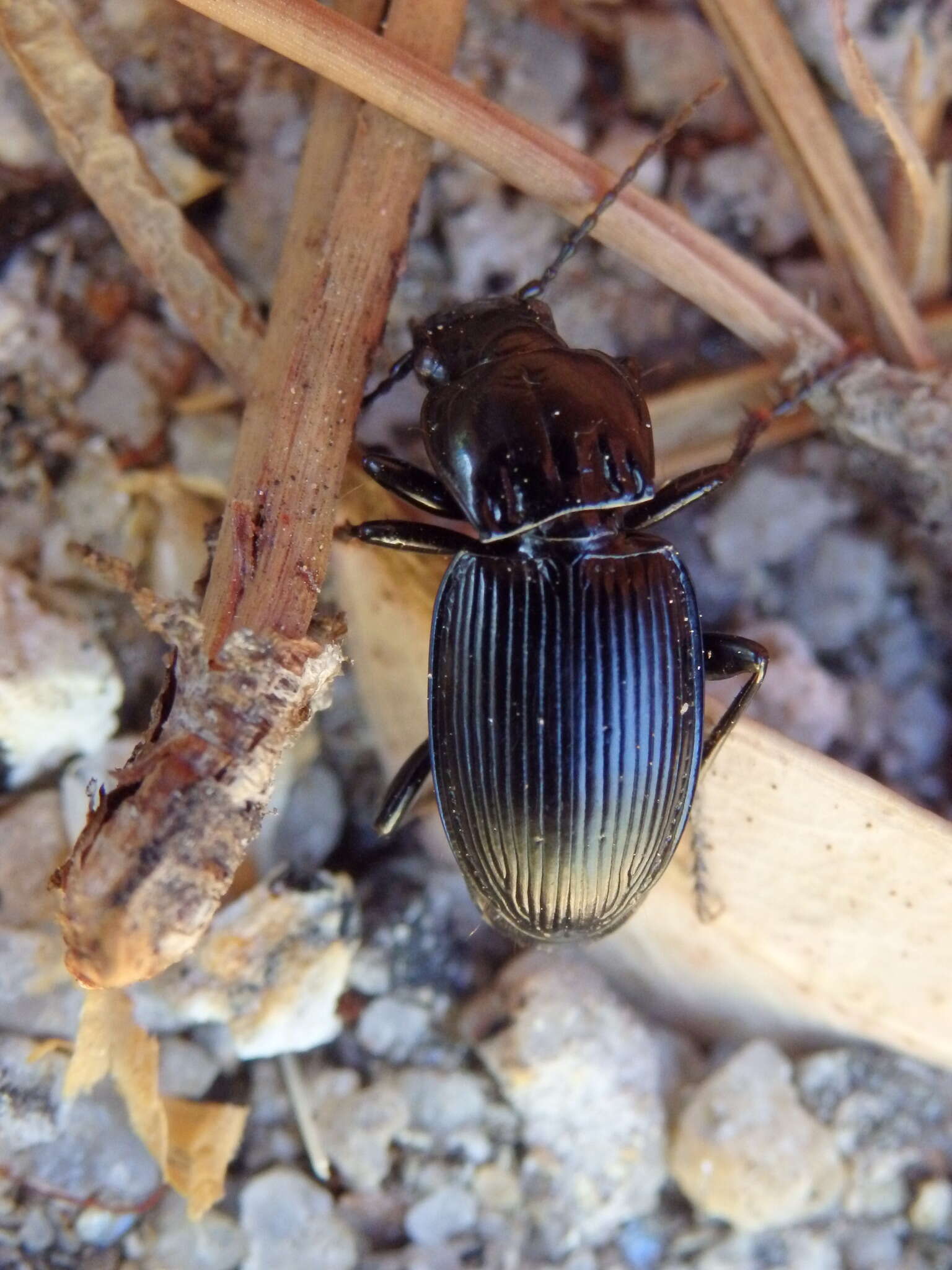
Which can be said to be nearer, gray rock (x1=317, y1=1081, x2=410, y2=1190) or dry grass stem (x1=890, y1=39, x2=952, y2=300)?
gray rock (x1=317, y1=1081, x2=410, y2=1190)

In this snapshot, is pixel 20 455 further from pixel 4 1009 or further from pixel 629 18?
pixel 629 18

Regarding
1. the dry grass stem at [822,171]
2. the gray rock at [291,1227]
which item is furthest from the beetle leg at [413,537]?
the gray rock at [291,1227]

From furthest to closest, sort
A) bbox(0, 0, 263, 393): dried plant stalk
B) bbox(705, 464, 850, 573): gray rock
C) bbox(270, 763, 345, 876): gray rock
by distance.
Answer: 1. bbox(705, 464, 850, 573): gray rock
2. bbox(270, 763, 345, 876): gray rock
3. bbox(0, 0, 263, 393): dried plant stalk

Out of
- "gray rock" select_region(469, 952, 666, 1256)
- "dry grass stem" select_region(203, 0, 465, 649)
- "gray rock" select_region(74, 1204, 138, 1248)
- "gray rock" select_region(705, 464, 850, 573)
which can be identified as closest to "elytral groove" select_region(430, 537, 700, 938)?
"gray rock" select_region(469, 952, 666, 1256)

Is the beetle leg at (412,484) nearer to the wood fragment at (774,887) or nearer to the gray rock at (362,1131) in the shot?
the wood fragment at (774,887)

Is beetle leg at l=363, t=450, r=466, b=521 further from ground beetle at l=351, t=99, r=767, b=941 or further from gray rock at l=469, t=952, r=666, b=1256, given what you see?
gray rock at l=469, t=952, r=666, b=1256

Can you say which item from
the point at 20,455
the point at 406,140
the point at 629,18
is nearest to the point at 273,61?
the point at 406,140

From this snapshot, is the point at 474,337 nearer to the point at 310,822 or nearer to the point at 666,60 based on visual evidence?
the point at 666,60
